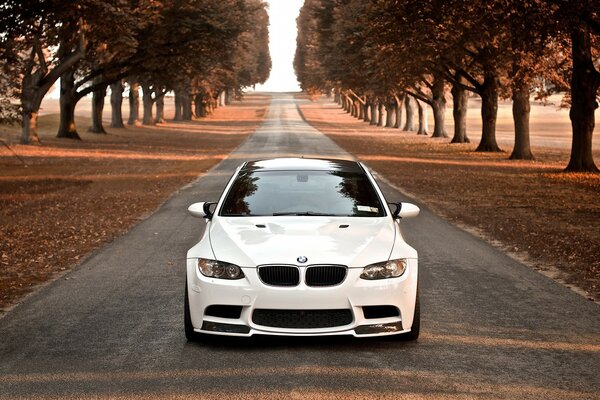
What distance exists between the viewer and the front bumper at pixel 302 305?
21.3 ft

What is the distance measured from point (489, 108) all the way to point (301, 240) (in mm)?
37777

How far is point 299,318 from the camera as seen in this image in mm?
6570

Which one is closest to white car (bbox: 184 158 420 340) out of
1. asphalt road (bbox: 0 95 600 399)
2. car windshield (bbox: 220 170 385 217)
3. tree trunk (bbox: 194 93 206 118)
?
asphalt road (bbox: 0 95 600 399)

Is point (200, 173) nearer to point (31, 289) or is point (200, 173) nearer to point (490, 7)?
point (490, 7)

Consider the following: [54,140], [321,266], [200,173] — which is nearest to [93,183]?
[200,173]

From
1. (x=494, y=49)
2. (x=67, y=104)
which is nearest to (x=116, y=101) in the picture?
(x=67, y=104)

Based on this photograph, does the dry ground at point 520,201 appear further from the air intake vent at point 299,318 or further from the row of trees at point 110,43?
the row of trees at point 110,43

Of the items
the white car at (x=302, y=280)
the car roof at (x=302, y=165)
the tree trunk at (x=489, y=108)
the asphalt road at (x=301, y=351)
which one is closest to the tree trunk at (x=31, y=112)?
the tree trunk at (x=489, y=108)

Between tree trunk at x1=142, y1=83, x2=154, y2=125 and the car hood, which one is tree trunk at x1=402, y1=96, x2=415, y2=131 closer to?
tree trunk at x1=142, y1=83, x2=154, y2=125

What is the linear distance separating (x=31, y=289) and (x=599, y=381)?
6313 mm

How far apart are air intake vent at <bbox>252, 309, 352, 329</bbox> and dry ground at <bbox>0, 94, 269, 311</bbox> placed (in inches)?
137

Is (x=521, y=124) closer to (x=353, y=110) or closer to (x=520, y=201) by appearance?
(x=520, y=201)

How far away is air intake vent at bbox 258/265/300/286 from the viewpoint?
21.5 ft

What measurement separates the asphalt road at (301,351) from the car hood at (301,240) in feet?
2.29
